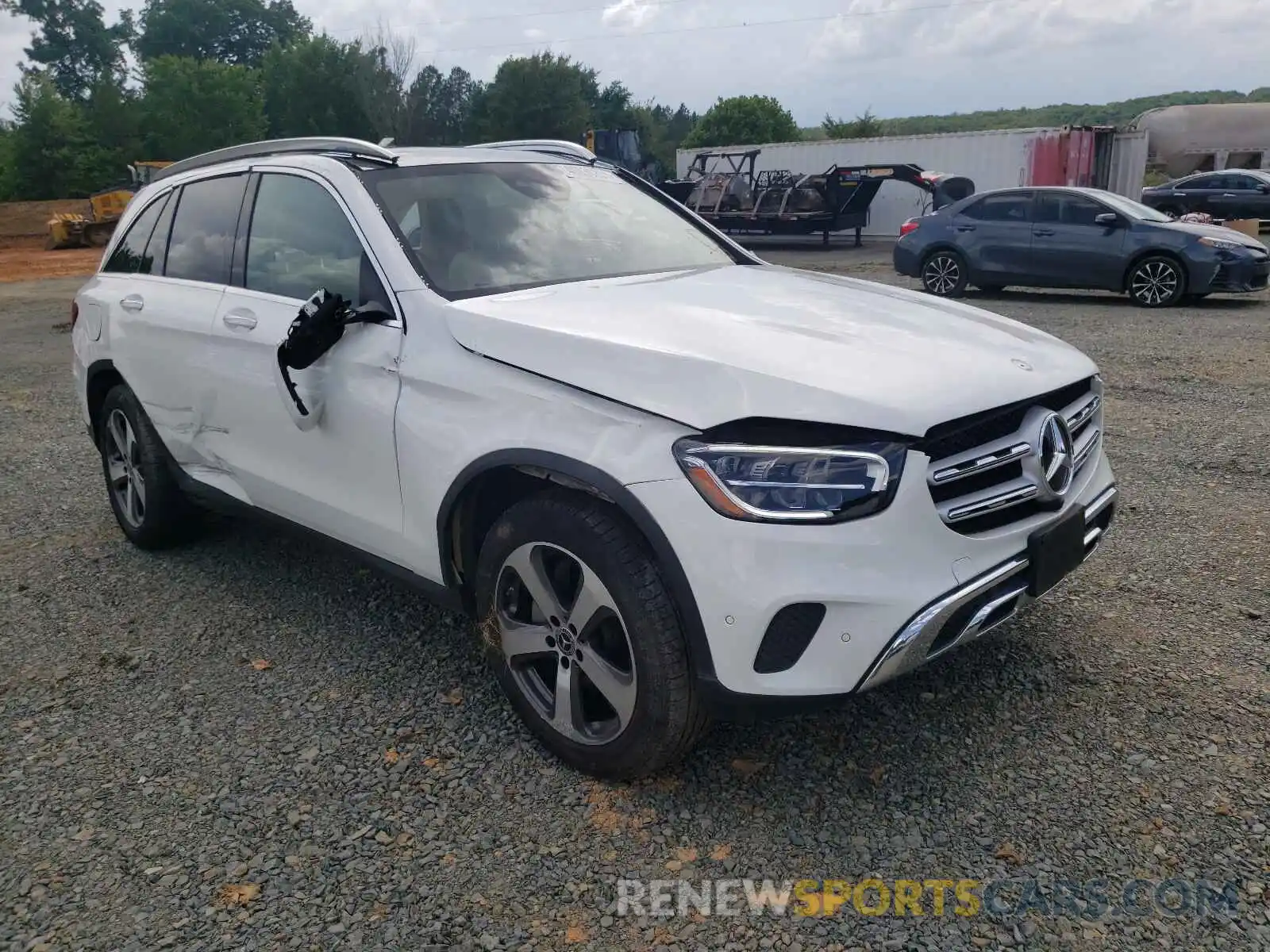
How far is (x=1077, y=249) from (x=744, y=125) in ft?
202

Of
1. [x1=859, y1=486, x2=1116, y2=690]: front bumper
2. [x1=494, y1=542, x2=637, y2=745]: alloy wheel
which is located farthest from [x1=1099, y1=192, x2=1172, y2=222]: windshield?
[x1=494, y1=542, x2=637, y2=745]: alloy wheel

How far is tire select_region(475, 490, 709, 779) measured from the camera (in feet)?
8.36

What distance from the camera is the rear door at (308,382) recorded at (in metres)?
3.22

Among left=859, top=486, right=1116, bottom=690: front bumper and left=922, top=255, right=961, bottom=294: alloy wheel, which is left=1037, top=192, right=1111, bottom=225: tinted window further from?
left=859, top=486, right=1116, bottom=690: front bumper

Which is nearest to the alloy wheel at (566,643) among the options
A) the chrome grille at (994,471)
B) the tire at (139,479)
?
the chrome grille at (994,471)

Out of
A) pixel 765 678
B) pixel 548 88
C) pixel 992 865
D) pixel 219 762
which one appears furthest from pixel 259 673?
pixel 548 88

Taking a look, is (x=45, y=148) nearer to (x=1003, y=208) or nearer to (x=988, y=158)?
(x=988, y=158)

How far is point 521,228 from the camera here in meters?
3.56

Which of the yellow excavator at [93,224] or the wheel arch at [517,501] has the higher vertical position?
the yellow excavator at [93,224]

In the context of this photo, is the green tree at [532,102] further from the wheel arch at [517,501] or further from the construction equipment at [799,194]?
the wheel arch at [517,501]

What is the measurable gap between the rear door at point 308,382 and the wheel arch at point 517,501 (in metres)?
0.25

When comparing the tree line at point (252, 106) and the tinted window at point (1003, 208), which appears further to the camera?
the tree line at point (252, 106)

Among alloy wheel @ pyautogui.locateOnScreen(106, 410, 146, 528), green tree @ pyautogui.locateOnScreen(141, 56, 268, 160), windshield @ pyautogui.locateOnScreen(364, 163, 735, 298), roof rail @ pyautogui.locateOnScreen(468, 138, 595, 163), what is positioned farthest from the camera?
green tree @ pyautogui.locateOnScreen(141, 56, 268, 160)

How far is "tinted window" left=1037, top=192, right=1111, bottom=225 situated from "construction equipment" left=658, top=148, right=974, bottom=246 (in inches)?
342
